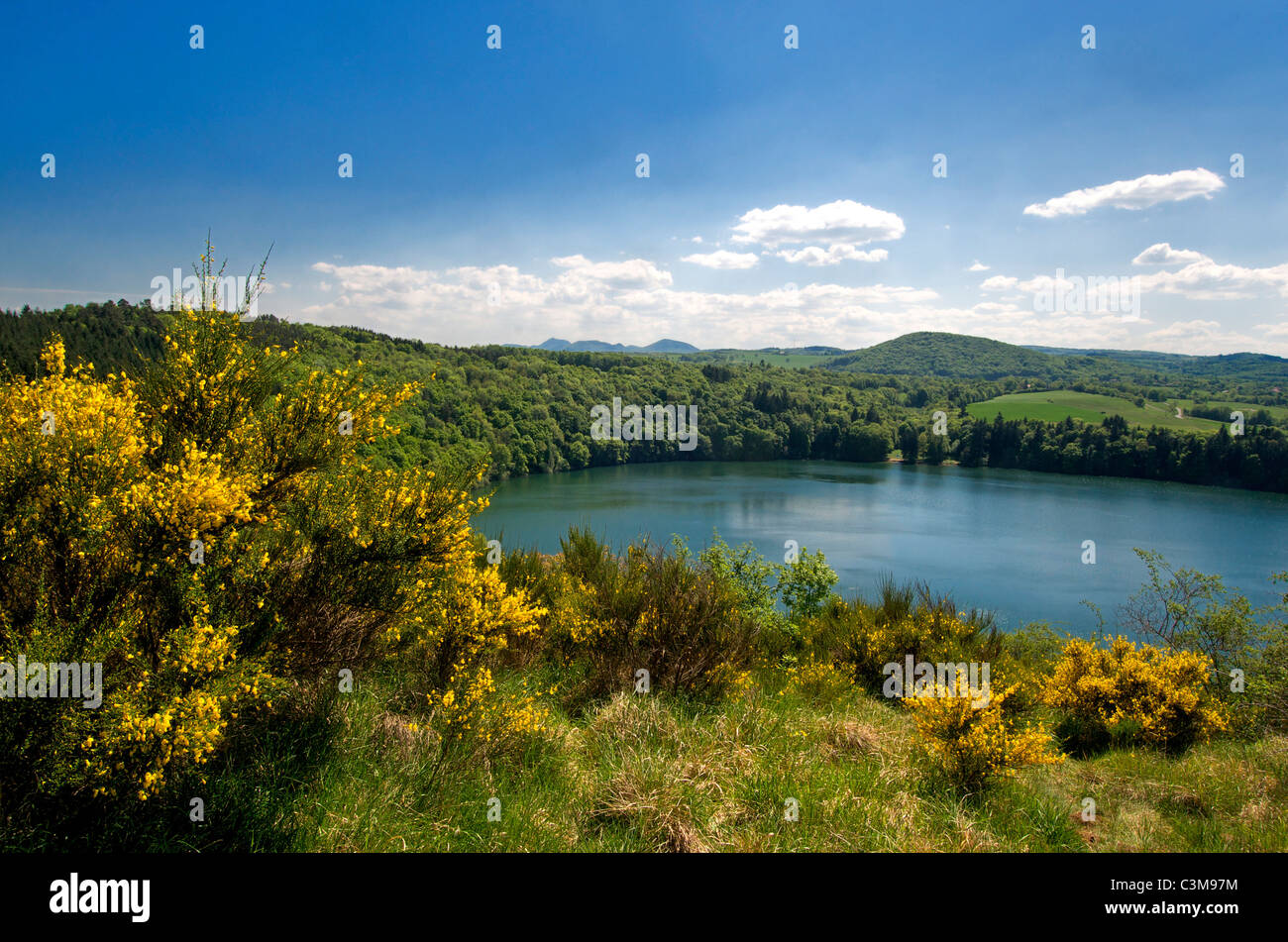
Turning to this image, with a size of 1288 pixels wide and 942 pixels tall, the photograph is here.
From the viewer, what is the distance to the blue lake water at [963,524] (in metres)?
30.4

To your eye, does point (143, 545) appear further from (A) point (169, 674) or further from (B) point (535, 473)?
(B) point (535, 473)

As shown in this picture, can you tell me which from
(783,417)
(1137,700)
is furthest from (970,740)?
(783,417)

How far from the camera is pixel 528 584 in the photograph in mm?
7164

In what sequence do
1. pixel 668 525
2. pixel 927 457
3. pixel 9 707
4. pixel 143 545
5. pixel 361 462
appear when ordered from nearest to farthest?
pixel 9 707 → pixel 143 545 → pixel 361 462 → pixel 668 525 → pixel 927 457

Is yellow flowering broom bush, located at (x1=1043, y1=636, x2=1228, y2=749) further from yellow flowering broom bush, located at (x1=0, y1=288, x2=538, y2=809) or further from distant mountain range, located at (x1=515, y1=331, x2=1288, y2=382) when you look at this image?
distant mountain range, located at (x1=515, y1=331, x2=1288, y2=382)

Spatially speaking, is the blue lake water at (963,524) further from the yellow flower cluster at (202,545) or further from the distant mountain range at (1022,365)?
the distant mountain range at (1022,365)

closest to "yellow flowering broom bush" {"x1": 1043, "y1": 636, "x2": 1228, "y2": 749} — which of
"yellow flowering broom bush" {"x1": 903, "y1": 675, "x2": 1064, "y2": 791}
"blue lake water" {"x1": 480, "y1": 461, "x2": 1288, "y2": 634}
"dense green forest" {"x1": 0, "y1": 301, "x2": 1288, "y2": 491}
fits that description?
"yellow flowering broom bush" {"x1": 903, "y1": 675, "x2": 1064, "y2": 791}

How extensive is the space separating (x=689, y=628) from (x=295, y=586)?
3078 mm

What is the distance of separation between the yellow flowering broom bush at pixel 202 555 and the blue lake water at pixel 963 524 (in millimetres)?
14740

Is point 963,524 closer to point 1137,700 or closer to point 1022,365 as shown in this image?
point 1137,700

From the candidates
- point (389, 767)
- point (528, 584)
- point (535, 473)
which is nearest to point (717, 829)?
point (389, 767)

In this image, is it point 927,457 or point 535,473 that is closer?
point 535,473

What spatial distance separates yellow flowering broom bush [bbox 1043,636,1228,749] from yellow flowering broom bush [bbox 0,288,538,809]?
6221mm

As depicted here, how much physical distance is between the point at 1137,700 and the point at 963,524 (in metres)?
41.4
